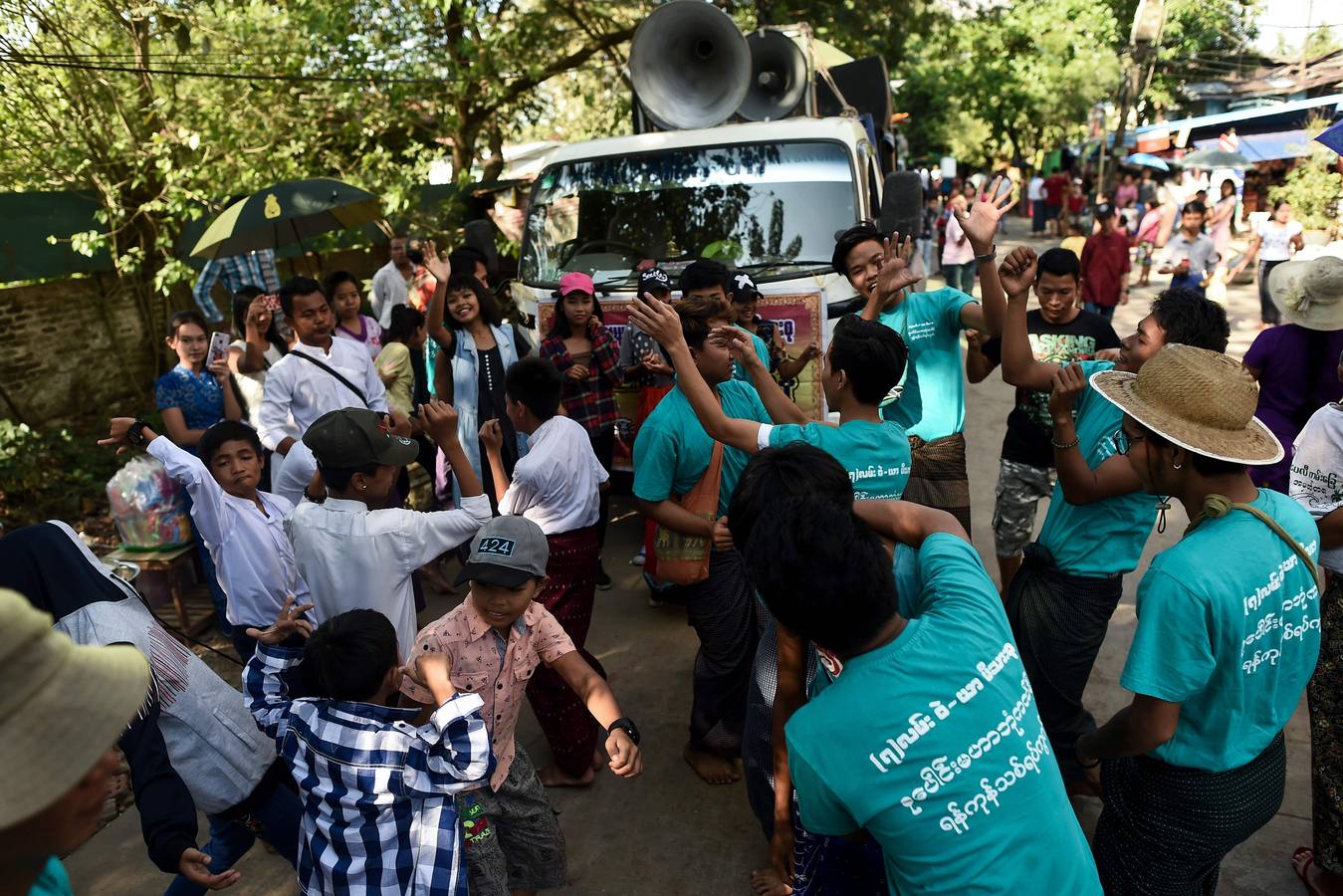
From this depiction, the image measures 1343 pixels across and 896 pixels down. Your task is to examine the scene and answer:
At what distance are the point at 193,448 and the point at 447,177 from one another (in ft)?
23.4

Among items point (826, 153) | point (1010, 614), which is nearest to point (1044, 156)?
point (826, 153)

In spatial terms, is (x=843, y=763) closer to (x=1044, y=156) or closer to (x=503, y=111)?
(x=503, y=111)

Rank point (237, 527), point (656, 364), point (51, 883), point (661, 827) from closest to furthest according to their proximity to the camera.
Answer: point (51, 883)
point (237, 527)
point (661, 827)
point (656, 364)

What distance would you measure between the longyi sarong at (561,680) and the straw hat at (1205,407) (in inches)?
80.6

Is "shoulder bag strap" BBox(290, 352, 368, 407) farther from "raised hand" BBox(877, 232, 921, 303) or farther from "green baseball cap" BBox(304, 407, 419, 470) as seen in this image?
"raised hand" BBox(877, 232, 921, 303)

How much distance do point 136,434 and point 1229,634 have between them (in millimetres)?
3402

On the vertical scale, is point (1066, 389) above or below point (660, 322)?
below

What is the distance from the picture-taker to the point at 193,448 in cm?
454

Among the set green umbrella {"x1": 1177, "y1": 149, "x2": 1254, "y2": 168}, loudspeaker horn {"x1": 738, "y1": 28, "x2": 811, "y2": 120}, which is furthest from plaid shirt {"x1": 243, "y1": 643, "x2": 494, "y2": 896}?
green umbrella {"x1": 1177, "y1": 149, "x2": 1254, "y2": 168}

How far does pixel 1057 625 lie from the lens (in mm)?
3018

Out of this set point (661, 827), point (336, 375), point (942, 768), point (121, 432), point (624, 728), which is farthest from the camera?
point (336, 375)

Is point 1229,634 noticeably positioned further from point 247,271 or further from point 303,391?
point 247,271

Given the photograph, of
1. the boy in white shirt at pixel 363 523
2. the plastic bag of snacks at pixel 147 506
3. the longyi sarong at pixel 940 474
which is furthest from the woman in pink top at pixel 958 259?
the boy in white shirt at pixel 363 523

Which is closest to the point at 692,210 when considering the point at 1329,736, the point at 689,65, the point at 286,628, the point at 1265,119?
the point at 689,65
